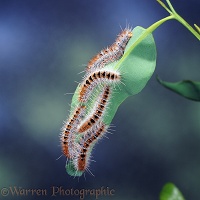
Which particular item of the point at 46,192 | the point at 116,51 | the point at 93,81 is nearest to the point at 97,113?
the point at 93,81

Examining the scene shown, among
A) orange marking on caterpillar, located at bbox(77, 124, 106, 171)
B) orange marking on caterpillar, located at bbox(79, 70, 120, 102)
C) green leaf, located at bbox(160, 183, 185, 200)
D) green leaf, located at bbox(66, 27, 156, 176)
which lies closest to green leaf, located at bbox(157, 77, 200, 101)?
green leaf, located at bbox(160, 183, 185, 200)

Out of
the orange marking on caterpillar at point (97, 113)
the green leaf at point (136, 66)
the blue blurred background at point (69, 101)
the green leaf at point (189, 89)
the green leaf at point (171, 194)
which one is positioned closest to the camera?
the green leaf at point (189, 89)

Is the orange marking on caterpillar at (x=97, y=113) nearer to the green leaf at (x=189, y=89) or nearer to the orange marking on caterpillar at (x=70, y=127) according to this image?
the orange marking on caterpillar at (x=70, y=127)

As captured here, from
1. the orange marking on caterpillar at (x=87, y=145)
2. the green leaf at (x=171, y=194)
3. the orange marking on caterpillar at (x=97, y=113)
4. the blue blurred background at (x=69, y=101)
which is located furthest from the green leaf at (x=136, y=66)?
the blue blurred background at (x=69, y=101)

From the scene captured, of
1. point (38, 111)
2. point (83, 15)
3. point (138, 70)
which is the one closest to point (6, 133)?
point (38, 111)

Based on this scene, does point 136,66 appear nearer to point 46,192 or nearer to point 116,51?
point 116,51

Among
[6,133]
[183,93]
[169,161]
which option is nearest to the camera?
[183,93]

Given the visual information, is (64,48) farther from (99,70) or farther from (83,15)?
(99,70)

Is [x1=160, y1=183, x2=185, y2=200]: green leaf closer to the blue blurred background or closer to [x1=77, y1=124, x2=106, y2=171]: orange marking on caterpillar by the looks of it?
[x1=77, y1=124, x2=106, y2=171]: orange marking on caterpillar

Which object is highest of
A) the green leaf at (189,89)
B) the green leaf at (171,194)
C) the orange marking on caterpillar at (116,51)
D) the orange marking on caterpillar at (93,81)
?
the orange marking on caterpillar at (116,51)
